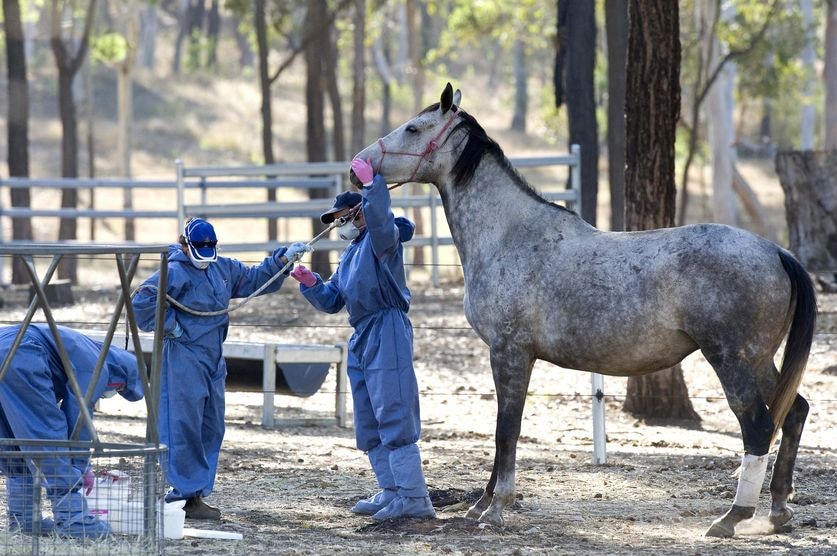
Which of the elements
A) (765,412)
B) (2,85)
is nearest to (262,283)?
(765,412)

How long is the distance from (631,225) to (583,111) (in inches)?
206

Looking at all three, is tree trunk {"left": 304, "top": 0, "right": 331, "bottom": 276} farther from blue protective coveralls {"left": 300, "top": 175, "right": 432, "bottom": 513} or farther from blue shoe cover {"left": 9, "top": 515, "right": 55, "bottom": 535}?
blue shoe cover {"left": 9, "top": 515, "right": 55, "bottom": 535}

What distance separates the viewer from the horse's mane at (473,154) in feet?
21.2

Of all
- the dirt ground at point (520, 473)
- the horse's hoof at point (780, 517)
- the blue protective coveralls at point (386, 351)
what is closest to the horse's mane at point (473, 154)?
the blue protective coveralls at point (386, 351)

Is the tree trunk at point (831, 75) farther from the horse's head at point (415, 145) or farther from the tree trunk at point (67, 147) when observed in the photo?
the horse's head at point (415, 145)

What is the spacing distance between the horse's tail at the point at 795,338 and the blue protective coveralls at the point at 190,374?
2789 mm

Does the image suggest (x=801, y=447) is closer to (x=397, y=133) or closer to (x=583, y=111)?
(x=397, y=133)

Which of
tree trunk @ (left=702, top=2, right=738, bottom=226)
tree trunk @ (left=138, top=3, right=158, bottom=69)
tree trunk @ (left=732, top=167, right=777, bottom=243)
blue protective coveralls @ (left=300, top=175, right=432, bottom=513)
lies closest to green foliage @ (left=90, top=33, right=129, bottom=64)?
tree trunk @ (left=702, top=2, right=738, bottom=226)

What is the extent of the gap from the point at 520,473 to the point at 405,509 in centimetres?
170

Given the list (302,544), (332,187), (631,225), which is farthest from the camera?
(332,187)

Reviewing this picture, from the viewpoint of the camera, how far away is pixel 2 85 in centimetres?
4881

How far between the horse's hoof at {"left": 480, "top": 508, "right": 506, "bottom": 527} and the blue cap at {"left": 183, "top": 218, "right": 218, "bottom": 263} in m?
1.89

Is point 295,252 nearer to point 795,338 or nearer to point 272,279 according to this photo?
point 272,279

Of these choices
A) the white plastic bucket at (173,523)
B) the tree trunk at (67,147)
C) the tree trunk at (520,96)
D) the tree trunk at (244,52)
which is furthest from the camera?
the tree trunk at (244,52)
